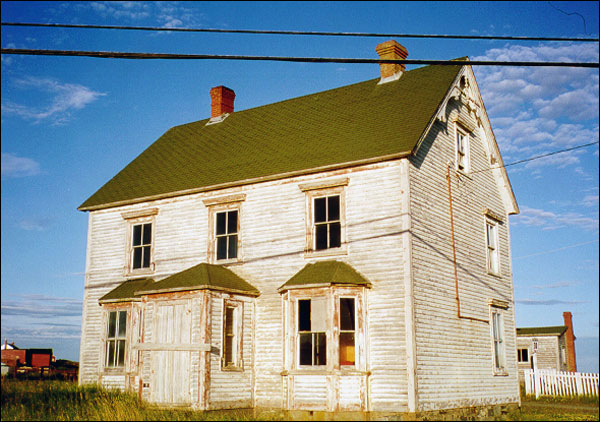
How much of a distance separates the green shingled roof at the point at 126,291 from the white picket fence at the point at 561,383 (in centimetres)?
1882

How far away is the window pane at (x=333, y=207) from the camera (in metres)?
17.6

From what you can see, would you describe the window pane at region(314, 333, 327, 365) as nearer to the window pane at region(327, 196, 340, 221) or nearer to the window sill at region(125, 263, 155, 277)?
the window pane at region(327, 196, 340, 221)

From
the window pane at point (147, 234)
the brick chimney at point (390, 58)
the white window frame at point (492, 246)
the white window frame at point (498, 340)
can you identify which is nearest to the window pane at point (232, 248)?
the window pane at point (147, 234)

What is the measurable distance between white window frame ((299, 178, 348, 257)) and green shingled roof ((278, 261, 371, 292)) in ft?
1.20

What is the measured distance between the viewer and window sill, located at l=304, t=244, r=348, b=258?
56.2 ft

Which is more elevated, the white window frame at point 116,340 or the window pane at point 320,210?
the window pane at point 320,210

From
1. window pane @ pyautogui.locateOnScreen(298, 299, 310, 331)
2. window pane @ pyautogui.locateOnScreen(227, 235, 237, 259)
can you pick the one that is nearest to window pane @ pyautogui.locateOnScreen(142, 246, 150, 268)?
window pane @ pyautogui.locateOnScreen(227, 235, 237, 259)

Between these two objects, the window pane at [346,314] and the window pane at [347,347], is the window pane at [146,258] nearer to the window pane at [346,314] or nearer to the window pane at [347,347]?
the window pane at [346,314]

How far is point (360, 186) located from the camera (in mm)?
17219

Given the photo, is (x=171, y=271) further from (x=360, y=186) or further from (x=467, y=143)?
(x=467, y=143)

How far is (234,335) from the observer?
17.5 m

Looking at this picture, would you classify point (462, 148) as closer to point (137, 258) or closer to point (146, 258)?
point (146, 258)

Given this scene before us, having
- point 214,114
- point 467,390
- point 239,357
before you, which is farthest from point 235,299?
point 214,114

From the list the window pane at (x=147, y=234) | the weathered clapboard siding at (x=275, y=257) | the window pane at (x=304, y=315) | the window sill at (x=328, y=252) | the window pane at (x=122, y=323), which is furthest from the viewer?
the window pane at (x=147, y=234)
